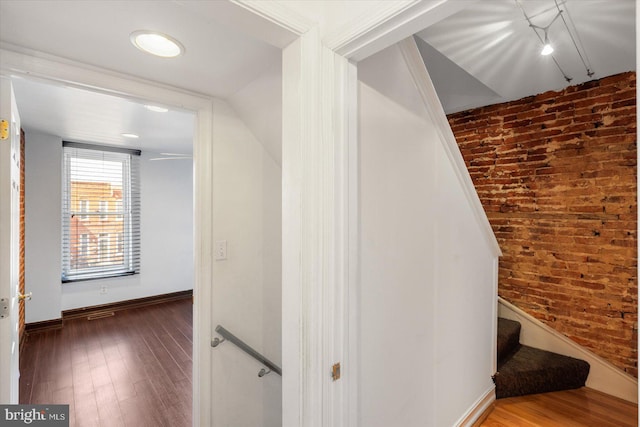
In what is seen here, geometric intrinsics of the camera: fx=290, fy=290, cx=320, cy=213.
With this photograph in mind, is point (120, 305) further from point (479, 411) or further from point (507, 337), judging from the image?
point (507, 337)

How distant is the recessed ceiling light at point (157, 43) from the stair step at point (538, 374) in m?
2.88

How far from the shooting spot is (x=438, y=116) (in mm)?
1538

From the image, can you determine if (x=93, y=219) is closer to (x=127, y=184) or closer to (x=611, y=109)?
(x=127, y=184)

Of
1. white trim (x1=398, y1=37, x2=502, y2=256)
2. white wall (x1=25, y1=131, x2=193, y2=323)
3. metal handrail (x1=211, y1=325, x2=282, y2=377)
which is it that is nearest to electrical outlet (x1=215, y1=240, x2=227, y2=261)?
metal handrail (x1=211, y1=325, x2=282, y2=377)

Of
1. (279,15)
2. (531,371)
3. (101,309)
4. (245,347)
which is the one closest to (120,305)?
(101,309)

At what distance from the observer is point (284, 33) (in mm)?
896

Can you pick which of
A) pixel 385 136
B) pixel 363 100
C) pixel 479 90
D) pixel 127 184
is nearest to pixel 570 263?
pixel 479 90

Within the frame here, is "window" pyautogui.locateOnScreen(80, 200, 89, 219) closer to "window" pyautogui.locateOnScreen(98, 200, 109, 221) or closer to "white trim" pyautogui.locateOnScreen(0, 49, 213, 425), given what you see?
"window" pyautogui.locateOnScreen(98, 200, 109, 221)

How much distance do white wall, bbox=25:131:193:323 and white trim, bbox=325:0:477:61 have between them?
14.2ft

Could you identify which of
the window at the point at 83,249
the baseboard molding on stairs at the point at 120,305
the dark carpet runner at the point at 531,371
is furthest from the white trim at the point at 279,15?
the baseboard molding on stairs at the point at 120,305

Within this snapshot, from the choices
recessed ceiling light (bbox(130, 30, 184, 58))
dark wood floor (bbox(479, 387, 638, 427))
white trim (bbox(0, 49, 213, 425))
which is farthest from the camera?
dark wood floor (bbox(479, 387, 638, 427))

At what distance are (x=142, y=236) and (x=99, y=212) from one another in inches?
25.6

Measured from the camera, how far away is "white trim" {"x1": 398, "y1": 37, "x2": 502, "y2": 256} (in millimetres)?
1344

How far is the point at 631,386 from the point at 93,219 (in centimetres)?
608
